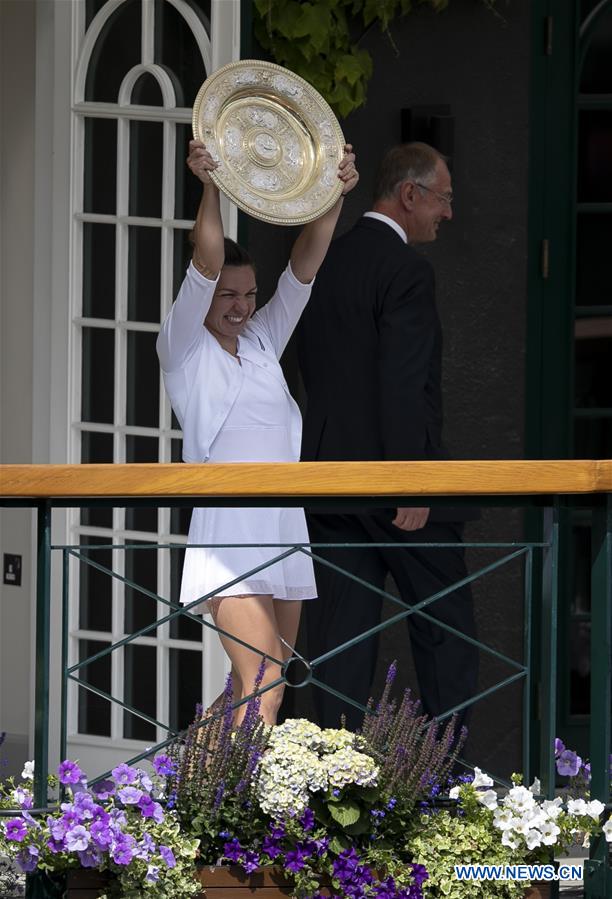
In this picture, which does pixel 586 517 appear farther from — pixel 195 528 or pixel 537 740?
pixel 195 528

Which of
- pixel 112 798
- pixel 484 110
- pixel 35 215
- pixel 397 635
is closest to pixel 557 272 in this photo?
pixel 484 110

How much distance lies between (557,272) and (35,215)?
5.74 ft

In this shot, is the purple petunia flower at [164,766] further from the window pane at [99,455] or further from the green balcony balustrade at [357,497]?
the window pane at [99,455]

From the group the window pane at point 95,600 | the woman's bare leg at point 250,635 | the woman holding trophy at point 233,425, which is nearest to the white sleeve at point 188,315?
the woman holding trophy at point 233,425

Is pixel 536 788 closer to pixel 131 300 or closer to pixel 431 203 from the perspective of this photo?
pixel 431 203

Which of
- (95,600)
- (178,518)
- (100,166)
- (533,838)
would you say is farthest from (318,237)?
(533,838)

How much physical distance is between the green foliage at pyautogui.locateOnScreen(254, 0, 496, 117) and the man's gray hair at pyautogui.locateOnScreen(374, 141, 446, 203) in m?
0.64

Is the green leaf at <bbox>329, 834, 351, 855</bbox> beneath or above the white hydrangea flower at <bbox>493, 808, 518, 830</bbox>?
beneath

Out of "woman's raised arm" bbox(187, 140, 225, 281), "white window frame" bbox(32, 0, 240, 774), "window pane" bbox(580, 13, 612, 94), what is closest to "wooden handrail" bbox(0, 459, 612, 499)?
"woman's raised arm" bbox(187, 140, 225, 281)

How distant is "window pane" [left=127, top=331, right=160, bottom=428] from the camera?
18.3 feet

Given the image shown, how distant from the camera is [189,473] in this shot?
3770 millimetres

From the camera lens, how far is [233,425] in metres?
4.59

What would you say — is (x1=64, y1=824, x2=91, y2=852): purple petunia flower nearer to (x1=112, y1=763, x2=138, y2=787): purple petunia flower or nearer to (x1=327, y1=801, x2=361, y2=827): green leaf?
(x1=112, y1=763, x2=138, y2=787): purple petunia flower

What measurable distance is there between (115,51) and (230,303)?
1308 millimetres
